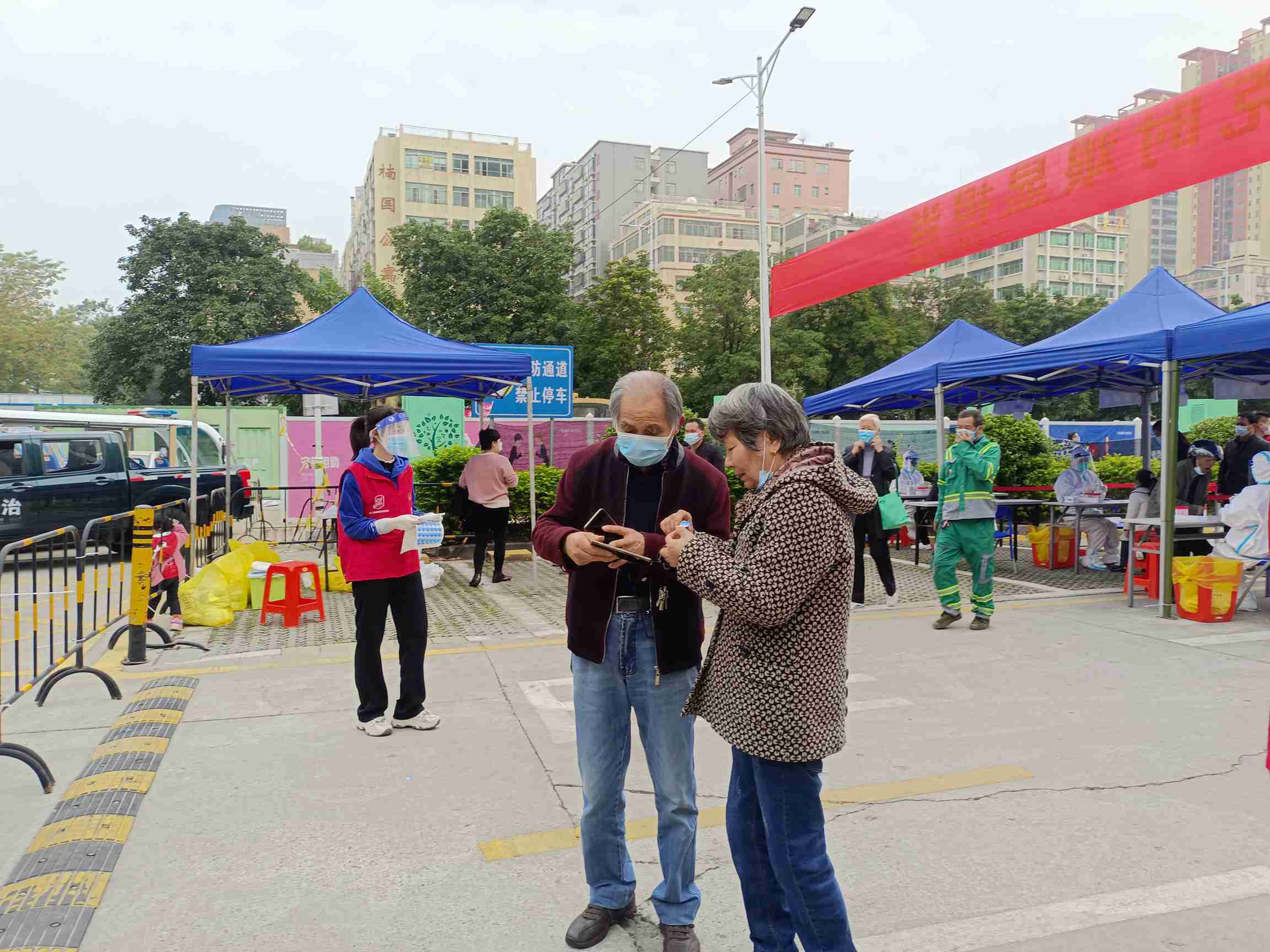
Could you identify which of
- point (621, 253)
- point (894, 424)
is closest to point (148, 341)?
point (894, 424)

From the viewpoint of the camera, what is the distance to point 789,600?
2129mm

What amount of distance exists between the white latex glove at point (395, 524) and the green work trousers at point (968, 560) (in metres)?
4.61

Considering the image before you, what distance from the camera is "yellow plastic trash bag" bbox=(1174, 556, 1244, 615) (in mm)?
7598

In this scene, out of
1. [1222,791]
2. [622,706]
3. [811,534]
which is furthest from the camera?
[1222,791]

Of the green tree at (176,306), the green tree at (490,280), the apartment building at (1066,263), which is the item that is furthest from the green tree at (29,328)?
the apartment building at (1066,263)

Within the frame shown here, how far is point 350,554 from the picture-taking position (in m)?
4.83

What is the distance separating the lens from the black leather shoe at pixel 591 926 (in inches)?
106

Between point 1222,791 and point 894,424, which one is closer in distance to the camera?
point 1222,791

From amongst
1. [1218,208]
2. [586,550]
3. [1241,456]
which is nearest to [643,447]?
[586,550]

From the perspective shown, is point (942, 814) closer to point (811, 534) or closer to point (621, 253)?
point (811, 534)

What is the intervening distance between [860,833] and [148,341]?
39.2 meters

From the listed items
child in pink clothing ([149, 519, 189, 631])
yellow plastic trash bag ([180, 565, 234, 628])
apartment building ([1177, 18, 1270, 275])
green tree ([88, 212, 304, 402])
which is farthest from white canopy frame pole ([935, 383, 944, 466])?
apartment building ([1177, 18, 1270, 275])

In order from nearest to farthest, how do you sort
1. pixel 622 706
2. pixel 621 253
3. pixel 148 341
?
pixel 622 706 < pixel 148 341 < pixel 621 253

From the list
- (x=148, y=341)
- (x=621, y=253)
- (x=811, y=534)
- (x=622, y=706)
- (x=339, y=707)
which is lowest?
(x=339, y=707)
